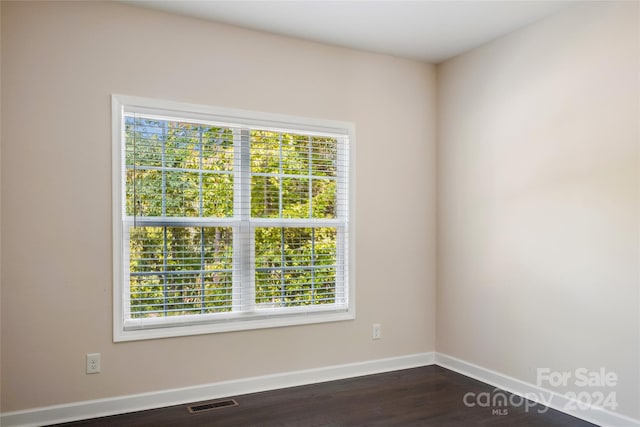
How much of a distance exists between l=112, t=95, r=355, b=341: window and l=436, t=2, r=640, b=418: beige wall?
0.99 m

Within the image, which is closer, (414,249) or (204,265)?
(204,265)

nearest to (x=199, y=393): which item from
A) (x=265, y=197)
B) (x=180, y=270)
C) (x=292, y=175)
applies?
(x=180, y=270)

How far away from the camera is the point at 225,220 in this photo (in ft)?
12.0

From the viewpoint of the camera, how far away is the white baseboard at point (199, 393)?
10.0 ft

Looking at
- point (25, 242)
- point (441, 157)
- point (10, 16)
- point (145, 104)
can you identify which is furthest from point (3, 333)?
point (441, 157)

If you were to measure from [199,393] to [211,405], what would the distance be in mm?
151

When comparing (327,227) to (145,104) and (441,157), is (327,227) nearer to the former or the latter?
(441,157)

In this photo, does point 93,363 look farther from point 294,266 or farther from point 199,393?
point 294,266

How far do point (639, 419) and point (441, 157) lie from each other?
245 cm

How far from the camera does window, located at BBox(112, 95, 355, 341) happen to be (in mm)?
3367

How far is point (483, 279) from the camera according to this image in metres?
4.01

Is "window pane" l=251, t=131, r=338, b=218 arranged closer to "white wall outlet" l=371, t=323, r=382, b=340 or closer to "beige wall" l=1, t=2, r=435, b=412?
"beige wall" l=1, t=2, r=435, b=412

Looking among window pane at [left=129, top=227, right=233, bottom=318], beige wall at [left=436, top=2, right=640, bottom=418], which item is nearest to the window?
window pane at [left=129, top=227, right=233, bottom=318]

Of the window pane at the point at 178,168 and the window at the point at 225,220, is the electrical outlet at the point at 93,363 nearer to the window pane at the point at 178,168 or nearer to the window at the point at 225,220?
the window at the point at 225,220
